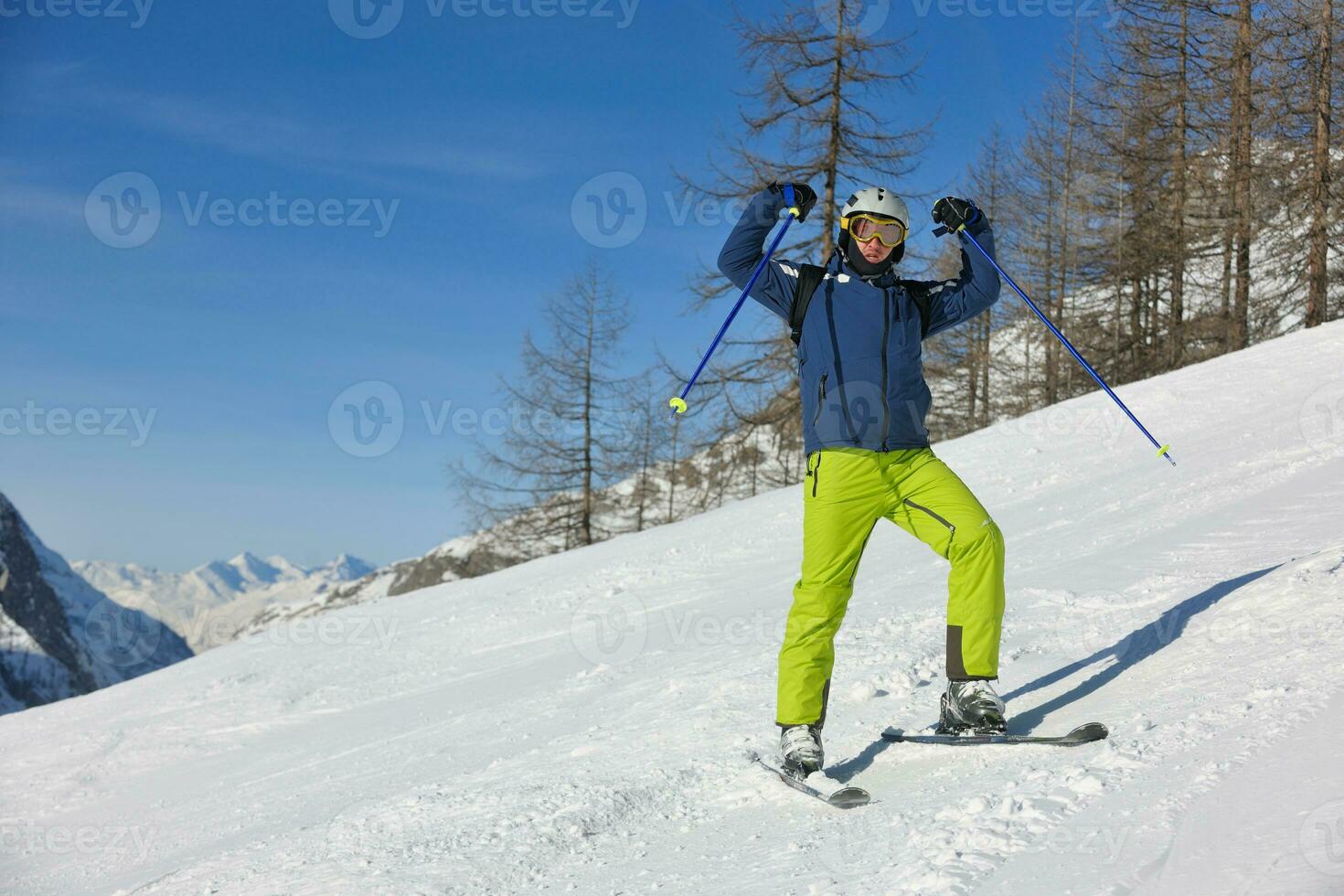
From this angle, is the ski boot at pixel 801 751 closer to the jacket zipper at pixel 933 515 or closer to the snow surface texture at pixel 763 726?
the snow surface texture at pixel 763 726

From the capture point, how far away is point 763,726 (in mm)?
4438

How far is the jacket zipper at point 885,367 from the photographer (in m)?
3.70

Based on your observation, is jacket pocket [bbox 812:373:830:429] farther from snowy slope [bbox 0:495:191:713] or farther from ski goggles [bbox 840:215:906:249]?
snowy slope [bbox 0:495:191:713]

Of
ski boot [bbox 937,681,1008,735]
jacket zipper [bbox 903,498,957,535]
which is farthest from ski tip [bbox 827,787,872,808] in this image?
jacket zipper [bbox 903,498,957,535]

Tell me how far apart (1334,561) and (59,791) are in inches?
332

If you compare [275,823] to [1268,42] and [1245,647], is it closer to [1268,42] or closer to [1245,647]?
[1245,647]

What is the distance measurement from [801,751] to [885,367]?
5.01 feet

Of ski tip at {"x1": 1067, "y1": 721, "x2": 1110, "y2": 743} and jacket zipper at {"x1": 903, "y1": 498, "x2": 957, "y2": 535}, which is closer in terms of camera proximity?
ski tip at {"x1": 1067, "y1": 721, "x2": 1110, "y2": 743}

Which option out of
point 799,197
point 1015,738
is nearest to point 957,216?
point 799,197

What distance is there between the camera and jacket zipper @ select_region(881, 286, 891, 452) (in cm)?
370

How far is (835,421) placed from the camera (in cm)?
374

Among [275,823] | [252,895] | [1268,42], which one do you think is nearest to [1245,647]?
[252,895]

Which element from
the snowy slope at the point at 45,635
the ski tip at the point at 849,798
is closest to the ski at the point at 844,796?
the ski tip at the point at 849,798

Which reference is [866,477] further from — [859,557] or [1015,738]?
[1015,738]
